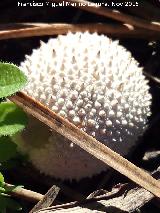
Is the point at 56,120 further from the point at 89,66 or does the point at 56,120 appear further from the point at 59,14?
the point at 59,14

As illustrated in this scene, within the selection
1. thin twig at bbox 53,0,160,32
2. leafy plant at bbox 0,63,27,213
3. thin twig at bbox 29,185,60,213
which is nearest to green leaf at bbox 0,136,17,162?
leafy plant at bbox 0,63,27,213

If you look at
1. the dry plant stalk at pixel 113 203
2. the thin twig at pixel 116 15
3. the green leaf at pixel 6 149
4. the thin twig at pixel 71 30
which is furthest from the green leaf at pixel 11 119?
the thin twig at pixel 116 15

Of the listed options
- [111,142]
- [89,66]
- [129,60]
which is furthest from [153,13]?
[111,142]

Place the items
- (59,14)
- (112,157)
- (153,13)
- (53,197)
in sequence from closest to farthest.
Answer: (112,157) → (53,197) → (153,13) → (59,14)

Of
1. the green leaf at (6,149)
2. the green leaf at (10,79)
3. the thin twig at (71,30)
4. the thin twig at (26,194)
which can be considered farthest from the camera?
the thin twig at (71,30)

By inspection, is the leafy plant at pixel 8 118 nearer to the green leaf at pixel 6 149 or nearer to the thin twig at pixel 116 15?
the green leaf at pixel 6 149

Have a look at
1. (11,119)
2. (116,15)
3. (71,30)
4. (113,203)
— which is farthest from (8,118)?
(116,15)
